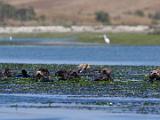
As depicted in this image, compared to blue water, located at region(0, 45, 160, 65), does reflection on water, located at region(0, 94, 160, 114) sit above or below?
below

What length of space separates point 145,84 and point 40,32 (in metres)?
85.0

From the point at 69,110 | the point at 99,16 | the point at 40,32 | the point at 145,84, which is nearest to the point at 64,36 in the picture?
the point at 40,32

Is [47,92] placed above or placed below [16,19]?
below

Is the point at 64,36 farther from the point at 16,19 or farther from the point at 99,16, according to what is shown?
the point at 99,16

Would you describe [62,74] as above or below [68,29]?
below

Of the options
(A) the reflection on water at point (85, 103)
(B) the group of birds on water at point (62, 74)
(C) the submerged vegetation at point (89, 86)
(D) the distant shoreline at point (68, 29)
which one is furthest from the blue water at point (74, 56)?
(D) the distant shoreline at point (68, 29)

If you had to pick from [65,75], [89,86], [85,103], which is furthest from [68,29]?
[85,103]

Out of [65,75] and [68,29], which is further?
[68,29]

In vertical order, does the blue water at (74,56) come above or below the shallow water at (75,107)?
above

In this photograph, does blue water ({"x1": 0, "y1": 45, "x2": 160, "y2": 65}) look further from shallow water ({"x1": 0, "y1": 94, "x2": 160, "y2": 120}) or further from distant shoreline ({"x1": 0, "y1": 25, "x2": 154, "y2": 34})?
distant shoreline ({"x1": 0, "y1": 25, "x2": 154, "y2": 34})

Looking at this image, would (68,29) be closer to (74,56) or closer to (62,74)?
(74,56)

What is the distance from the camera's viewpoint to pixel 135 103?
1516 inches

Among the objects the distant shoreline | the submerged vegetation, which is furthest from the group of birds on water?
the distant shoreline

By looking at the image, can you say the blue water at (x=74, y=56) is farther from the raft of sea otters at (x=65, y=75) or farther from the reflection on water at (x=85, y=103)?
the reflection on water at (x=85, y=103)
